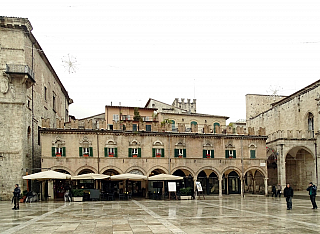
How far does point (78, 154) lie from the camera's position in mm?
33438

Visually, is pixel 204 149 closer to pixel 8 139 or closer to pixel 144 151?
pixel 144 151

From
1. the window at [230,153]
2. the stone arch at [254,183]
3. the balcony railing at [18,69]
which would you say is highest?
the balcony railing at [18,69]

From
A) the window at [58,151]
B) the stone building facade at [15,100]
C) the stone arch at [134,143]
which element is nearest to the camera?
the stone building facade at [15,100]

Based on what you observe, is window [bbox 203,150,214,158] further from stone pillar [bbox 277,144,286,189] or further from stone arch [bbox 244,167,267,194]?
stone pillar [bbox 277,144,286,189]

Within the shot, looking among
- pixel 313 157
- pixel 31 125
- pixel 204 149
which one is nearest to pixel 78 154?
pixel 31 125

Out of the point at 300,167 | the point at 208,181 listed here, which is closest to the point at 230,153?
the point at 208,181

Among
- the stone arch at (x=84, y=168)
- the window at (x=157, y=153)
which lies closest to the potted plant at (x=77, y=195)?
the stone arch at (x=84, y=168)

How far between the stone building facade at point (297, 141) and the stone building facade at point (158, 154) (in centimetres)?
208

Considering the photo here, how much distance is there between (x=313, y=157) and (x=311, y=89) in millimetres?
8005

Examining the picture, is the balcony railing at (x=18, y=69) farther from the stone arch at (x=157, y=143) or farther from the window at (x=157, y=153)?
the window at (x=157, y=153)

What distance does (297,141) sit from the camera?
39.9 m

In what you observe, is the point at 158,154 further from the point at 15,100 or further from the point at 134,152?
the point at 15,100

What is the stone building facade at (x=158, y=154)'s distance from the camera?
33.2 m

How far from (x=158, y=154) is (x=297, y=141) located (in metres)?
16.1
